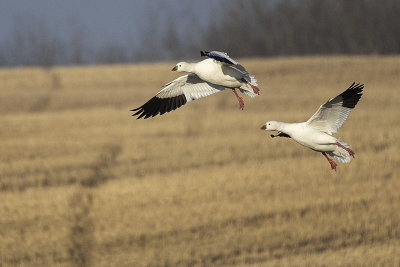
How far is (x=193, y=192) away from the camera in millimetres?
23141

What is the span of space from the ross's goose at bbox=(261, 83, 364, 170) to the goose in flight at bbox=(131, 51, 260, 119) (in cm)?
59

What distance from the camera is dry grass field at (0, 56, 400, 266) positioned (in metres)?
20.0

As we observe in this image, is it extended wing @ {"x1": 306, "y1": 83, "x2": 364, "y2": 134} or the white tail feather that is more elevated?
extended wing @ {"x1": 306, "y1": 83, "x2": 364, "y2": 134}

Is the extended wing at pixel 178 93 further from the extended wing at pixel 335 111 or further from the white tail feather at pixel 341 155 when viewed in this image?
the white tail feather at pixel 341 155

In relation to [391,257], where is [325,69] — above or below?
above

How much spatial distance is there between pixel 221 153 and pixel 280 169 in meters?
4.00

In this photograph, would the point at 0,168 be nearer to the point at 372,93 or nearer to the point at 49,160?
the point at 49,160

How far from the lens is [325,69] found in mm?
47500

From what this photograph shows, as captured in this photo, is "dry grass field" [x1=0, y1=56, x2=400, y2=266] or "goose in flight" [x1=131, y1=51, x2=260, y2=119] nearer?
"goose in flight" [x1=131, y1=51, x2=260, y2=119]

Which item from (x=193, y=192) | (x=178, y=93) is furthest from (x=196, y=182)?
(x=178, y=93)

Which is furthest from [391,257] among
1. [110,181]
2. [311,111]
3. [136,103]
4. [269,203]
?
[136,103]

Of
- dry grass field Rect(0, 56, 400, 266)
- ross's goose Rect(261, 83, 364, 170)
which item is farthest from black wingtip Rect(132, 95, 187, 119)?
dry grass field Rect(0, 56, 400, 266)

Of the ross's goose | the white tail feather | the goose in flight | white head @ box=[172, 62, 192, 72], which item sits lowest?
the white tail feather

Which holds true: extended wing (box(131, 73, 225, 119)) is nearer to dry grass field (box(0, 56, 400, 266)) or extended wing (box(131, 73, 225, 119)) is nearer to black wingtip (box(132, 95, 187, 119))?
black wingtip (box(132, 95, 187, 119))
